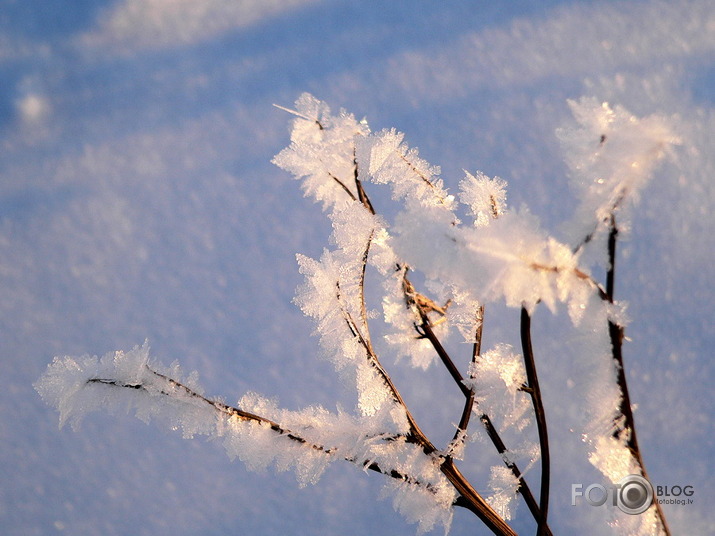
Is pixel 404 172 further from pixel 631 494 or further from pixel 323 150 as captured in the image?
pixel 631 494

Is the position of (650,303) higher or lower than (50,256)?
higher

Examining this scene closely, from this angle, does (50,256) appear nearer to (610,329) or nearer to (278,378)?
(278,378)

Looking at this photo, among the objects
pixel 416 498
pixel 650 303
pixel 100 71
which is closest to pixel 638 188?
pixel 416 498

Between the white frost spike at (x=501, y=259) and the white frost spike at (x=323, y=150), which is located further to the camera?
the white frost spike at (x=323, y=150)

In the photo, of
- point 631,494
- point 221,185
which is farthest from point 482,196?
point 221,185

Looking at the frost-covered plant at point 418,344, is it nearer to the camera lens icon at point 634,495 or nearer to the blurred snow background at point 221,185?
the camera lens icon at point 634,495

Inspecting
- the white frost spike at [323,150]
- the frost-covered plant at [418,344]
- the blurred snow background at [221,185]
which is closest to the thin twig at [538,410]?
the frost-covered plant at [418,344]
